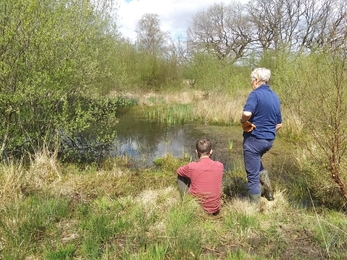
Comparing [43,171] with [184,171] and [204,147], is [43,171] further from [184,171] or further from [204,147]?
[204,147]

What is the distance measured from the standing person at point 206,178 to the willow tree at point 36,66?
2684 millimetres

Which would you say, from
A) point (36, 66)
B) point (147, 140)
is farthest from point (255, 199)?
point (147, 140)

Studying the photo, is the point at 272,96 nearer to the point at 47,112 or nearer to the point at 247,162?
the point at 247,162

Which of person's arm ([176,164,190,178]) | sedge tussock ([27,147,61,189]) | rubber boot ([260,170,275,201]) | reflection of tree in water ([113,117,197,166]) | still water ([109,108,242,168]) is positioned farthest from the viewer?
reflection of tree in water ([113,117,197,166])

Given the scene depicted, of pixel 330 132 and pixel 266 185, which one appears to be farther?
pixel 266 185

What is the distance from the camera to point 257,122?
369 centimetres

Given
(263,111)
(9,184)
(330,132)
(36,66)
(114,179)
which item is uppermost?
(36,66)

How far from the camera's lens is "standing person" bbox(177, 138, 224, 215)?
3623 millimetres

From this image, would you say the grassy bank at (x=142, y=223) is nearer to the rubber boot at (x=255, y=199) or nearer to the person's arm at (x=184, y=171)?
the rubber boot at (x=255, y=199)

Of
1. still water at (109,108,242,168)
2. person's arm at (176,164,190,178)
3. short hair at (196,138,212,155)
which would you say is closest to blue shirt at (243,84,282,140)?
short hair at (196,138,212,155)

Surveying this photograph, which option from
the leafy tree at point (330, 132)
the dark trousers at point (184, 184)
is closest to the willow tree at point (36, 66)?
the dark trousers at point (184, 184)

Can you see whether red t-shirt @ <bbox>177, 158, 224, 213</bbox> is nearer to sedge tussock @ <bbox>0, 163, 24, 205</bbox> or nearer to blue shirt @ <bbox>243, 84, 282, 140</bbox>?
blue shirt @ <bbox>243, 84, 282, 140</bbox>

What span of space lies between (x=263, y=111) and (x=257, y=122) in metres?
0.16

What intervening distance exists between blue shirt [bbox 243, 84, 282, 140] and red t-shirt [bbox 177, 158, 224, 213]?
677 mm
